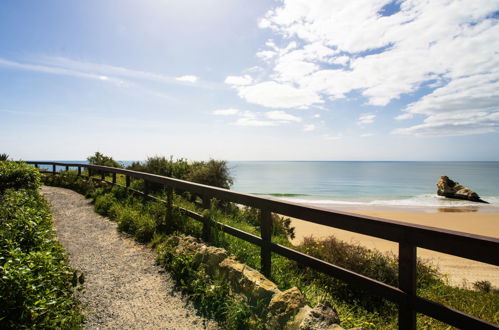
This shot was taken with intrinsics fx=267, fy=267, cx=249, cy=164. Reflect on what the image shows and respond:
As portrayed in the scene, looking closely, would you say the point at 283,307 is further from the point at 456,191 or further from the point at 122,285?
the point at 456,191

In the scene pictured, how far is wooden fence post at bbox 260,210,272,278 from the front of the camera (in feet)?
13.1

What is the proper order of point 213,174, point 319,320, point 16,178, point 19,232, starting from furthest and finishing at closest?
point 213,174 < point 16,178 < point 19,232 < point 319,320

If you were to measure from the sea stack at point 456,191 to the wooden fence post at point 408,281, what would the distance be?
37.5 m

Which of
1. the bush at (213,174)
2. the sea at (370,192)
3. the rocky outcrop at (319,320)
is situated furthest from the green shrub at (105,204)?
the rocky outcrop at (319,320)

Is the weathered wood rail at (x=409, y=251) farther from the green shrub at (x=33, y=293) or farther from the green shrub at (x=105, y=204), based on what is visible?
the green shrub at (x=105, y=204)

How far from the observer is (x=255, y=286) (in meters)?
3.35

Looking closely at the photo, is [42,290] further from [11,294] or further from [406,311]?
[406,311]

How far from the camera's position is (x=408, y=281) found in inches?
93.6

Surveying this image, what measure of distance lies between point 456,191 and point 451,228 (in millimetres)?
21636

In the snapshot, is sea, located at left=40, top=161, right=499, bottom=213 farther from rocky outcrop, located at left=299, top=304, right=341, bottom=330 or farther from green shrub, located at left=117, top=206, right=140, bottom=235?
rocky outcrop, located at left=299, top=304, right=341, bottom=330

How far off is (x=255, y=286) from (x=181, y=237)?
2.49 m

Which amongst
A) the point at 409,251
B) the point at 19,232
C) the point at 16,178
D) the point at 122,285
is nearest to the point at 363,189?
the point at 16,178

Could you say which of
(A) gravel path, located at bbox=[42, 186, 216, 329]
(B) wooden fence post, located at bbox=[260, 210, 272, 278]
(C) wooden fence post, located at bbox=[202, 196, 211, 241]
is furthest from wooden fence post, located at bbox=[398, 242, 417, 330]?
(C) wooden fence post, located at bbox=[202, 196, 211, 241]

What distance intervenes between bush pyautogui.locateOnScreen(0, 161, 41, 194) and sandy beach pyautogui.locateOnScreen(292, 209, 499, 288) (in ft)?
33.3
